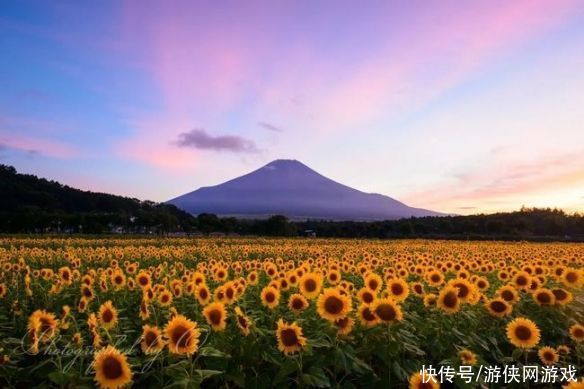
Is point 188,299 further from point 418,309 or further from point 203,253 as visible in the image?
point 203,253

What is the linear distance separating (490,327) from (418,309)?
0.86 m

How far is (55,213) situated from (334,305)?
82.5 m

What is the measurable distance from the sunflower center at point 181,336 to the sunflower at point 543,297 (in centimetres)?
445

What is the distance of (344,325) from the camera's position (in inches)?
163

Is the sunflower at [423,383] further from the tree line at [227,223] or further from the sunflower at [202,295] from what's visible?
the tree line at [227,223]

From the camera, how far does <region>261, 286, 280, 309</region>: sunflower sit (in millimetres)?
5070

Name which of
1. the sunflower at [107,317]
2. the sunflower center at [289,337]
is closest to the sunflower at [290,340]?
the sunflower center at [289,337]

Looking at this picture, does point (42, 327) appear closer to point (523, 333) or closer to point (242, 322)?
point (242, 322)

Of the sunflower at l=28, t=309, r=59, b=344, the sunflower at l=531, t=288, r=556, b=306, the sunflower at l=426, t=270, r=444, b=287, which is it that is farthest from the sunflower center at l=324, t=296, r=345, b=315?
the sunflower at l=531, t=288, r=556, b=306

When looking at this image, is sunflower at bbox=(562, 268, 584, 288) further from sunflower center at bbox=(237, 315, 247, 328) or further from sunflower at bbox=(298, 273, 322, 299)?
sunflower center at bbox=(237, 315, 247, 328)

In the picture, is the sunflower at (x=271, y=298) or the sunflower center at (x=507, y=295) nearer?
the sunflower at (x=271, y=298)

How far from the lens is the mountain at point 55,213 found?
72625 millimetres

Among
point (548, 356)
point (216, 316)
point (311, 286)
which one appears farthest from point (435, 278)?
point (216, 316)

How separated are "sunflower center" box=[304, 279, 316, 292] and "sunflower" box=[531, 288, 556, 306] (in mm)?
2841
